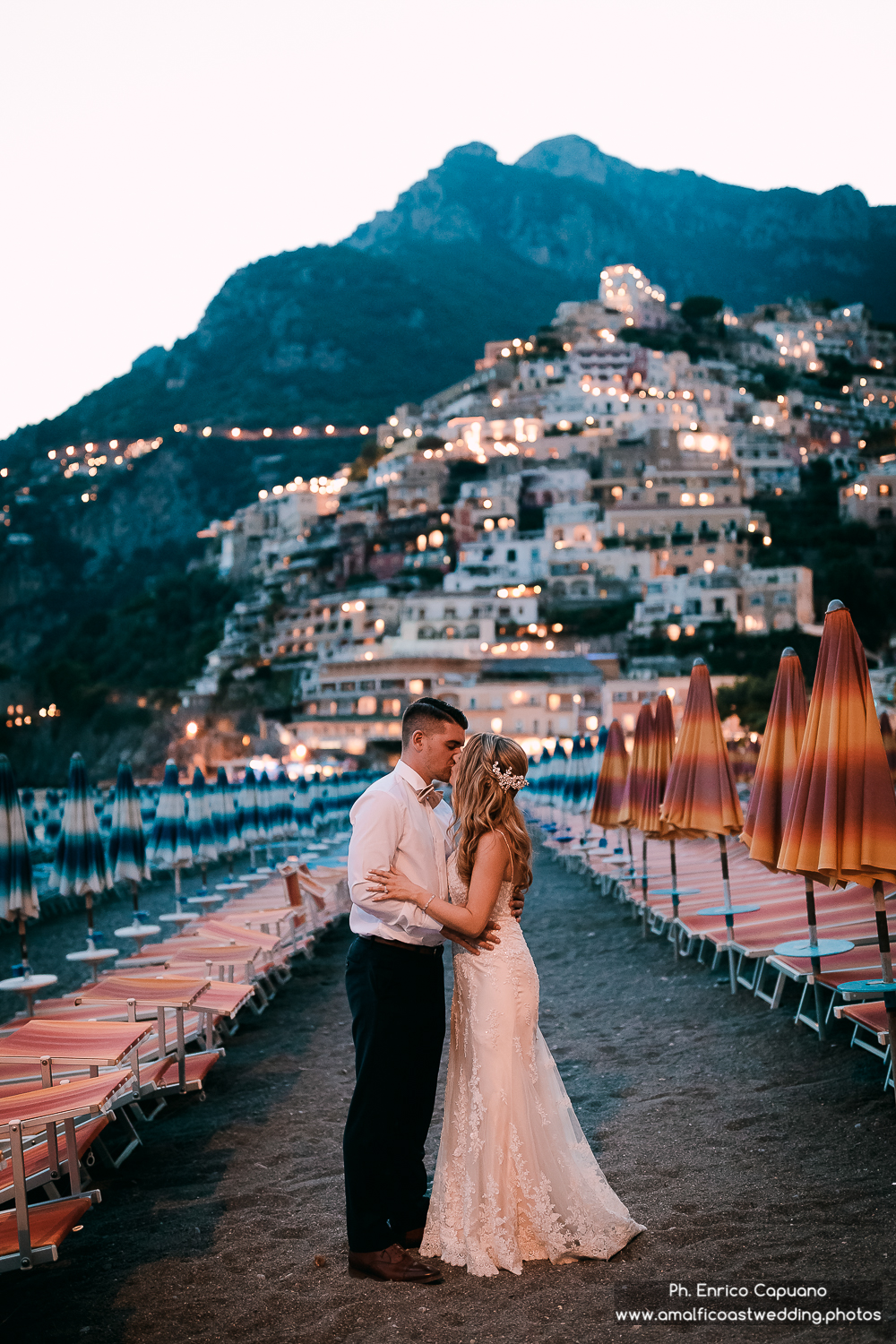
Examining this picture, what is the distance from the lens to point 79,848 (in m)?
11.9

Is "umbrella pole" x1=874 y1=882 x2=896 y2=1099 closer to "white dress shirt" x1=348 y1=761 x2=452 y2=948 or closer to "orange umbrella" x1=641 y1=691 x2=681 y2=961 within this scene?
"white dress shirt" x1=348 y1=761 x2=452 y2=948

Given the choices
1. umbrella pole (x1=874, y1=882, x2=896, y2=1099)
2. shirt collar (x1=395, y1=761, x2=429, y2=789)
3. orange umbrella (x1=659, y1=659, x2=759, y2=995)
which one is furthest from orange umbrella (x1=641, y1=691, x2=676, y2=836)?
shirt collar (x1=395, y1=761, x2=429, y2=789)

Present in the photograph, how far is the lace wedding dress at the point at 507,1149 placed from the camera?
4.39 meters

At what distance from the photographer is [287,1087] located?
7613 millimetres

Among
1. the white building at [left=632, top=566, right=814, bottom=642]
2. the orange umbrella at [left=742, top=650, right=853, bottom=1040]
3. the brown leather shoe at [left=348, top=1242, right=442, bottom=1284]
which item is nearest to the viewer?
the brown leather shoe at [left=348, top=1242, right=442, bottom=1284]

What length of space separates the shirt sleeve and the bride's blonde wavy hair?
9.6 inches

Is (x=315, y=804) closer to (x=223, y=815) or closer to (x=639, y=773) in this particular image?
(x=223, y=815)

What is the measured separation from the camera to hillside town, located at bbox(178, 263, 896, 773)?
239 ft

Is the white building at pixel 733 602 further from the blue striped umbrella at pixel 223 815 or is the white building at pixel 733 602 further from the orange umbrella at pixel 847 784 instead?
the orange umbrella at pixel 847 784

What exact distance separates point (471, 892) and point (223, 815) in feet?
55.9

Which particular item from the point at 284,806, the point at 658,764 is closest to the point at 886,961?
the point at 658,764

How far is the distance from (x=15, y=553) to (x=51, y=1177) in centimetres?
14366

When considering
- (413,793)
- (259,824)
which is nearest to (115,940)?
(259,824)

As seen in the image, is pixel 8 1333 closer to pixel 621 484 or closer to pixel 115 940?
pixel 115 940
